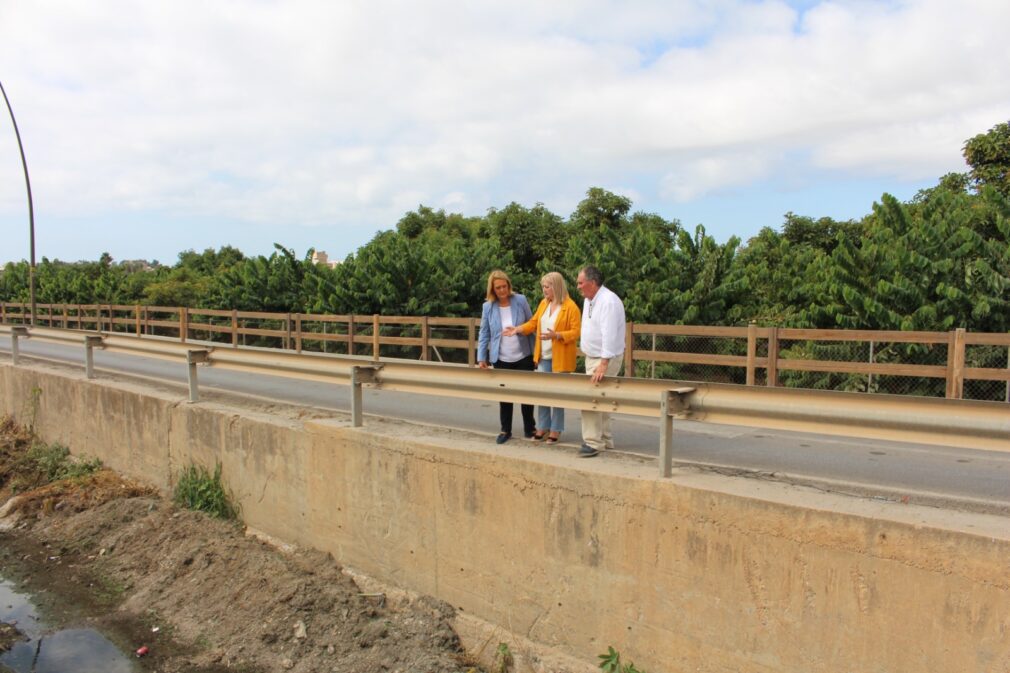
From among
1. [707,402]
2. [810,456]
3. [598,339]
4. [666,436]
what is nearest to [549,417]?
[598,339]

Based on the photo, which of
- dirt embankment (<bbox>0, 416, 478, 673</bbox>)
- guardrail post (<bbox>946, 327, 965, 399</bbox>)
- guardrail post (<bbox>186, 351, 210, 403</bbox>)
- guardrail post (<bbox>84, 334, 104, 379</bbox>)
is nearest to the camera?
dirt embankment (<bbox>0, 416, 478, 673</bbox>)

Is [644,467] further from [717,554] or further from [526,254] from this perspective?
[526,254]

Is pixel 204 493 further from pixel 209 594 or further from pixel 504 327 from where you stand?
pixel 504 327

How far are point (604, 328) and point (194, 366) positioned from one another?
4802 mm

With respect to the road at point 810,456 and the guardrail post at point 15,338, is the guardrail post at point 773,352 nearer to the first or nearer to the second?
the road at point 810,456

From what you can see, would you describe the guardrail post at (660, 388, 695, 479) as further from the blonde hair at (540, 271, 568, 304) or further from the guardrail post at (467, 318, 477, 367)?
the guardrail post at (467, 318, 477, 367)

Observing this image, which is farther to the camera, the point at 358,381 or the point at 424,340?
the point at 424,340

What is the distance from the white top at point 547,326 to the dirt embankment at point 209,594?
212cm

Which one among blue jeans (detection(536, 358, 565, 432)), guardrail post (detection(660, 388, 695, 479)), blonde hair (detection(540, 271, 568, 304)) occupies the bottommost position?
blue jeans (detection(536, 358, 565, 432))

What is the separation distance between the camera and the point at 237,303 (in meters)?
27.2

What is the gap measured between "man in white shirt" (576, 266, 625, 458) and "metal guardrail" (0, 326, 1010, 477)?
497mm

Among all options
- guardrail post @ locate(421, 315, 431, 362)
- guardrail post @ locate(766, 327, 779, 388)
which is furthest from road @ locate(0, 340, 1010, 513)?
guardrail post @ locate(421, 315, 431, 362)

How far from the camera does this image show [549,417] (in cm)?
619

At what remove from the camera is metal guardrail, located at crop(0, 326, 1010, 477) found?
365cm
